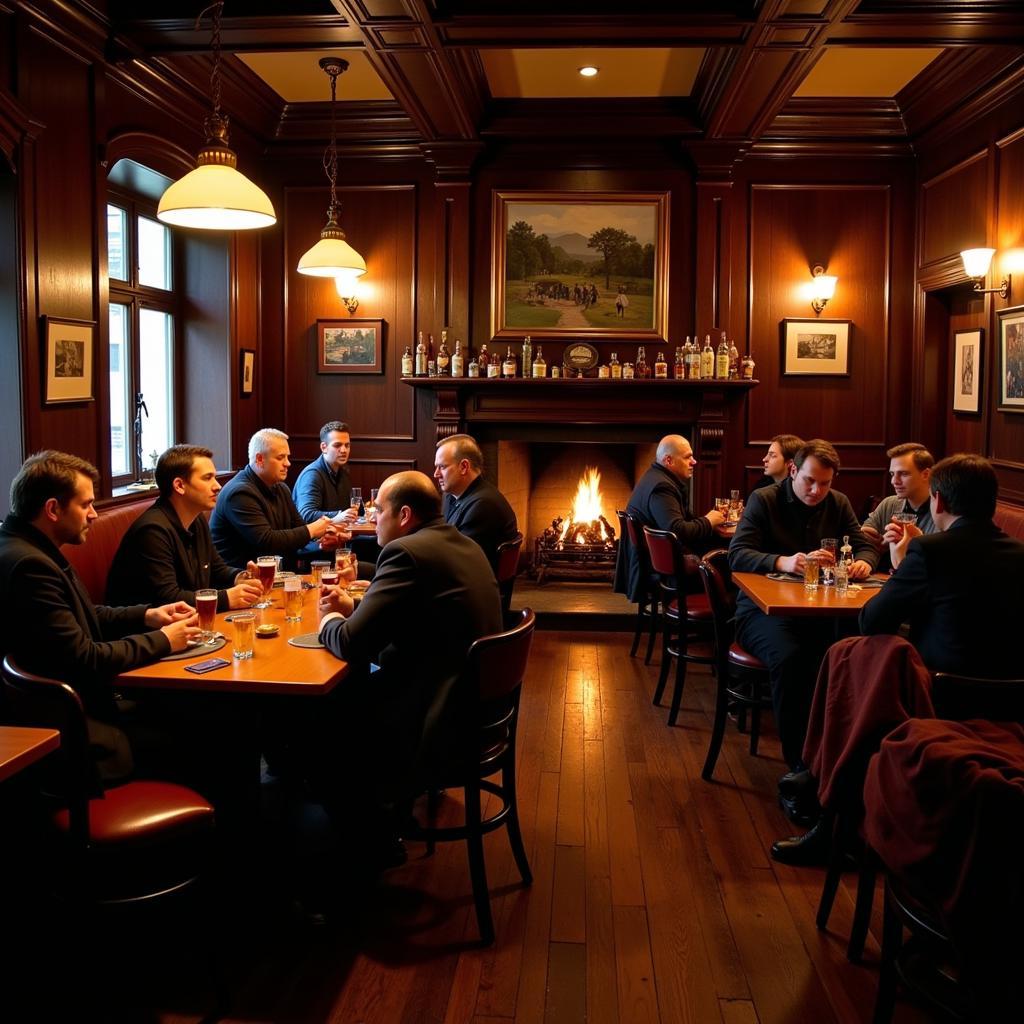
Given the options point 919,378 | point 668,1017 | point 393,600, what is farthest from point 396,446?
point 668,1017

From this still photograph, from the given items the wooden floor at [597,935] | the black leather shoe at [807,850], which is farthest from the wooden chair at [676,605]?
the black leather shoe at [807,850]

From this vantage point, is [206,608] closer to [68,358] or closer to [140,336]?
[68,358]

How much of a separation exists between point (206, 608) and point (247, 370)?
4.51 meters

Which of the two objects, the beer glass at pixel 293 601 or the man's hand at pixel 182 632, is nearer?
the man's hand at pixel 182 632

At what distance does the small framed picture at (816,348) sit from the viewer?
293 inches

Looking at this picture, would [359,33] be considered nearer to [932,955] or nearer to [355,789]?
[355,789]

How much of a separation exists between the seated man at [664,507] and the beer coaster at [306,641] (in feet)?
9.33

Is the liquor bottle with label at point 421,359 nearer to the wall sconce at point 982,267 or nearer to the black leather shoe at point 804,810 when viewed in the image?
the wall sconce at point 982,267

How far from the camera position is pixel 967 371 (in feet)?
22.0

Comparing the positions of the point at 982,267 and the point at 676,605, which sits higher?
the point at 982,267

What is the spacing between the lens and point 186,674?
276cm

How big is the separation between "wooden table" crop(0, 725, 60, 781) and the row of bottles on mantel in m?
5.41

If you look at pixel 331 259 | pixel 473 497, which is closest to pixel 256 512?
pixel 473 497

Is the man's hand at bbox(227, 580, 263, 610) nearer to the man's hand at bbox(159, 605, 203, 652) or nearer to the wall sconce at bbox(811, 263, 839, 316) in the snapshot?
the man's hand at bbox(159, 605, 203, 652)
